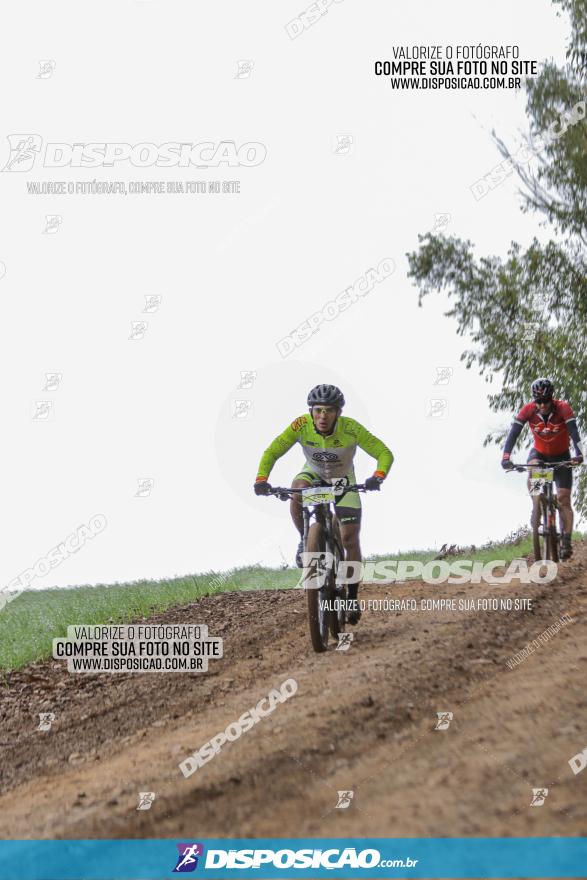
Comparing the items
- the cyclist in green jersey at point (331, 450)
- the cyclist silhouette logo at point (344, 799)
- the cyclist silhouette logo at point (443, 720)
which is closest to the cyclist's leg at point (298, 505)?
the cyclist in green jersey at point (331, 450)

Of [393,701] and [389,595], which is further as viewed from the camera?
[389,595]

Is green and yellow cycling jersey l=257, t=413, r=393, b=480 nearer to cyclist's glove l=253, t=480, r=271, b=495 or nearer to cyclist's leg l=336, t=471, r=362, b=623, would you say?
cyclist's leg l=336, t=471, r=362, b=623

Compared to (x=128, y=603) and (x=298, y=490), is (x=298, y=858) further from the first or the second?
(x=128, y=603)

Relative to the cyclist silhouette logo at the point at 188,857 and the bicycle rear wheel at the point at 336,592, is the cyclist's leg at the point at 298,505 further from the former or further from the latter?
the cyclist silhouette logo at the point at 188,857

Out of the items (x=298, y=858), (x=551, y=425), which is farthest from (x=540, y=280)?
(x=298, y=858)

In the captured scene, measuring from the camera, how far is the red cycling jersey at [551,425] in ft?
45.9

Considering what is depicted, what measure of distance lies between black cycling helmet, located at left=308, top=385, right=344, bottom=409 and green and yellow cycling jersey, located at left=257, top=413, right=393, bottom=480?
0.31 meters

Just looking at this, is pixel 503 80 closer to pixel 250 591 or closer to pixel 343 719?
pixel 250 591

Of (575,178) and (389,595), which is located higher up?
(575,178)

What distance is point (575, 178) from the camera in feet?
72.5

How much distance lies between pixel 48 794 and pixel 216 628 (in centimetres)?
526

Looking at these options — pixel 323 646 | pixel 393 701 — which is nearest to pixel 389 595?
pixel 323 646

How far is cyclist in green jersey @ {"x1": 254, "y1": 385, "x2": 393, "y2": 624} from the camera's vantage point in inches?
364

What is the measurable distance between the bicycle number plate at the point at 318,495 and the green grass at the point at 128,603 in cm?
530
